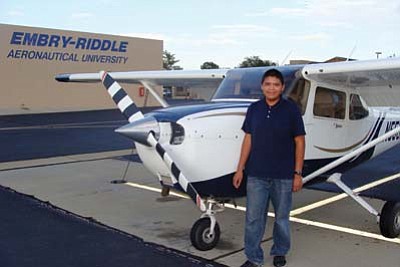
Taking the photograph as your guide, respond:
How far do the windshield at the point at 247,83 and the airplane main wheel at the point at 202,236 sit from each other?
1.52 metres

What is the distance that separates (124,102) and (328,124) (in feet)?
8.06

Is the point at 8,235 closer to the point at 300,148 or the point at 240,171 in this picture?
the point at 240,171

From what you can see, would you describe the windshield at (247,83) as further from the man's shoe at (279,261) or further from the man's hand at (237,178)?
the man's shoe at (279,261)

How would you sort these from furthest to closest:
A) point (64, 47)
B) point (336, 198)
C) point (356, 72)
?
point (64, 47), point (336, 198), point (356, 72)

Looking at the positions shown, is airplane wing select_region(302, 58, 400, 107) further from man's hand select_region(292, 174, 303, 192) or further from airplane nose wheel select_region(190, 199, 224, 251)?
airplane nose wheel select_region(190, 199, 224, 251)

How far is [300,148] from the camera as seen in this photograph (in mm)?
4387

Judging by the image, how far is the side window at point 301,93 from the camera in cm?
562

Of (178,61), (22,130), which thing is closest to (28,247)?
(22,130)

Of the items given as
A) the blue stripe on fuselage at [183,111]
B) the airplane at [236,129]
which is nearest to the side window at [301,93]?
the airplane at [236,129]

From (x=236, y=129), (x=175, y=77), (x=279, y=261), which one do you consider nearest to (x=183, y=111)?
(x=236, y=129)

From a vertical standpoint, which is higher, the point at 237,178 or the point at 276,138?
the point at 276,138

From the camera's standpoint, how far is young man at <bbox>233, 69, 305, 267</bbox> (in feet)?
14.3

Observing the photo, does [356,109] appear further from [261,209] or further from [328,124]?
[261,209]

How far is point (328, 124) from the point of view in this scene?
597 cm
